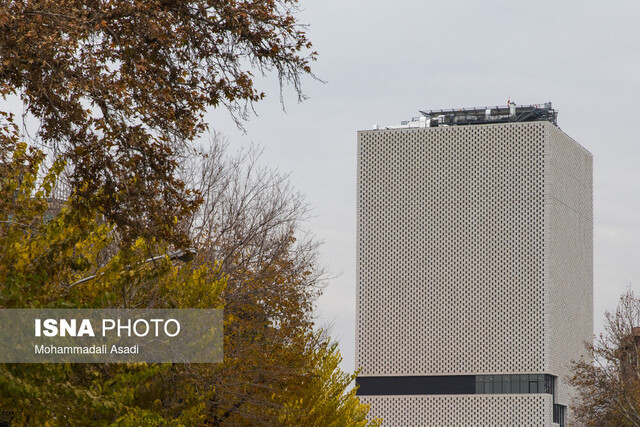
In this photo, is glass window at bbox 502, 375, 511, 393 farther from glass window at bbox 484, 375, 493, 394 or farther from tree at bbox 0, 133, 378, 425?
tree at bbox 0, 133, 378, 425

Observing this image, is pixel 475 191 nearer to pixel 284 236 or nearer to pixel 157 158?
pixel 284 236

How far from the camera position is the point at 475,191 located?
147750 mm

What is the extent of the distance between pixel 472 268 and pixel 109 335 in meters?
127

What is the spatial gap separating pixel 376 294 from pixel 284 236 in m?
110

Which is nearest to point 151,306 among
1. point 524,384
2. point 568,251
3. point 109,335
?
point 109,335

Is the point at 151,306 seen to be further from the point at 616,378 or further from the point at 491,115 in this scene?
the point at 491,115

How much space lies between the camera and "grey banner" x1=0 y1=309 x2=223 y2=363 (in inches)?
602

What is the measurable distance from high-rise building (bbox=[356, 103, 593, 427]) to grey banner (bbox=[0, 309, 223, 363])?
114150 millimetres

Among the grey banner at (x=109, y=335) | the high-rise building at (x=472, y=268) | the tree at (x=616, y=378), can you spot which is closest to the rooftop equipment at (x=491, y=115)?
the high-rise building at (x=472, y=268)

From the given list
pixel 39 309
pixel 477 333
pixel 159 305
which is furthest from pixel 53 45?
pixel 477 333

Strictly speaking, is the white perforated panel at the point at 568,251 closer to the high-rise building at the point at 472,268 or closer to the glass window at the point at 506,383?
the high-rise building at the point at 472,268

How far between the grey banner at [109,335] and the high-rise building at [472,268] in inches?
4494

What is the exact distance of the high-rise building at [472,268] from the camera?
139250 millimetres

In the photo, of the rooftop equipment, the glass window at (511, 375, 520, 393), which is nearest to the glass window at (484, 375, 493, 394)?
the glass window at (511, 375, 520, 393)
